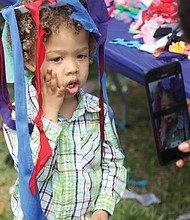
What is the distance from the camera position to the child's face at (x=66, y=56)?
6.27ft

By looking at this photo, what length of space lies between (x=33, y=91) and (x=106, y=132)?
0.97ft

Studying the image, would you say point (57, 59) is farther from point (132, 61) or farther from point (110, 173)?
point (132, 61)

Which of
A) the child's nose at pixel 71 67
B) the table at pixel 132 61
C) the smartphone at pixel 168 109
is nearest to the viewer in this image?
the child's nose at pixel 71 67

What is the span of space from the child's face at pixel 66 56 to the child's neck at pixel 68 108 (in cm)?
10

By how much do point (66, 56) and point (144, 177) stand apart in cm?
189

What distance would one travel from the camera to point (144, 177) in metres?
3.67

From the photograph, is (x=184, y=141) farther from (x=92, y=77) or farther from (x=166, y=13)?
(x=92, y=77)

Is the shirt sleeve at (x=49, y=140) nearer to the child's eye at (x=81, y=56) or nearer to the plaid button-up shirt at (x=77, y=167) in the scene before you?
the plaid button-up shirt at (x=77, y=167)

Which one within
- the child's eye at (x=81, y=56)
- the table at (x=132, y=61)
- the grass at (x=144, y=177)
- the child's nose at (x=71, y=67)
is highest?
the table at (x=132, y=61)

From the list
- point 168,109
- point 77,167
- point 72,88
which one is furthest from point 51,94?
point 168,109

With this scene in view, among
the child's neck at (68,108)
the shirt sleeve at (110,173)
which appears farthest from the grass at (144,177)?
the child's neck at (68,108)

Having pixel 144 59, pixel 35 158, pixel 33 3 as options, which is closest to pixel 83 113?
pixel 35 158

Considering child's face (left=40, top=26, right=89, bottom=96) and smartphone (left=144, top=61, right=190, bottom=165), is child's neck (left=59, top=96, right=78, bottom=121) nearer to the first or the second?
child's face (left=40, top=26, right=89, bottom=96)

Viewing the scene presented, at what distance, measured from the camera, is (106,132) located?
2070 mm
